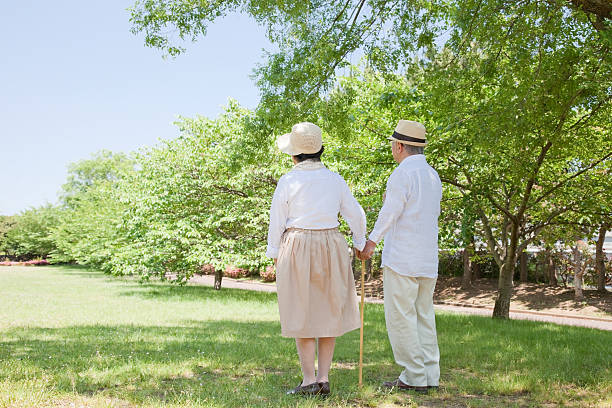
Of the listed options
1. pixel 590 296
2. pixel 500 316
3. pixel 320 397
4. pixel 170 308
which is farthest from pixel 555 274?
pixel 320 397

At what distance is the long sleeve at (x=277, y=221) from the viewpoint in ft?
13.6

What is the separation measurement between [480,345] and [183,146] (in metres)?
14.1

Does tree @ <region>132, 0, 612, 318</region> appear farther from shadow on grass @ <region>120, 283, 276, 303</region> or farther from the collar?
shadow on grass @ <region>120, 283, 276, 303</region>

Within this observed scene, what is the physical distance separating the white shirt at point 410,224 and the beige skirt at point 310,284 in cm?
47

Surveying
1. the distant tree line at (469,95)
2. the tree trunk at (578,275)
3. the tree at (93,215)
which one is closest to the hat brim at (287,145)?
the distant tree line at (469,95)

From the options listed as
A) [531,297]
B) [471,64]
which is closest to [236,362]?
[471,64]

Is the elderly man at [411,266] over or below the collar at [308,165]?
below

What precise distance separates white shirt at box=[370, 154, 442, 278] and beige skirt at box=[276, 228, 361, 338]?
47 cm

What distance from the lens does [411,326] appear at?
4418 mm

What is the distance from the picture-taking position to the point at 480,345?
7270mm

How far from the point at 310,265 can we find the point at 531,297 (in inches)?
849

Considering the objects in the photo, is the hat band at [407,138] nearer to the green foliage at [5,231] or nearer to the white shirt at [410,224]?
the white shirt at [410,224]

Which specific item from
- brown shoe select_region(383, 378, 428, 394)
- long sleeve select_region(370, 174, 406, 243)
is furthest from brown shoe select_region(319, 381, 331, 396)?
long sleeve select_region(370, 174, 406, 243)

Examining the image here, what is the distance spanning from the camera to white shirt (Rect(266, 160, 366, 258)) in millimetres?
4152
